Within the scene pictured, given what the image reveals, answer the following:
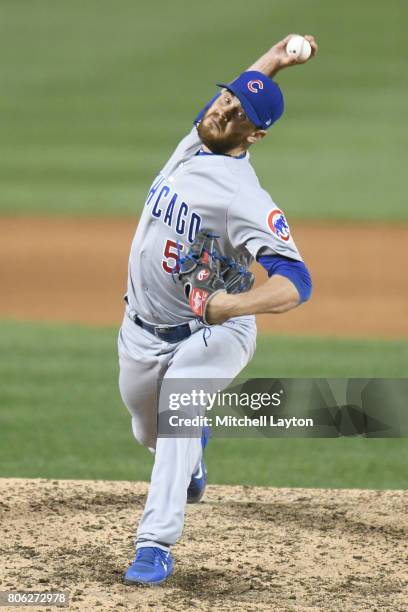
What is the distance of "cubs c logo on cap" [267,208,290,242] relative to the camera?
4676 mm

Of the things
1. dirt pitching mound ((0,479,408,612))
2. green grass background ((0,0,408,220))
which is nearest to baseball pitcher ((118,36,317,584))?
dirt pitching mound ((0,479,408,612))

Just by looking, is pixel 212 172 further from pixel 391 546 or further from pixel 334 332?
pixel 334 332

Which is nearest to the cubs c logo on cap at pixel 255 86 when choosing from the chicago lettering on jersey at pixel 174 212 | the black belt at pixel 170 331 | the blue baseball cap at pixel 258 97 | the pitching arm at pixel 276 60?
the blue baseball cap at pixel 258 97

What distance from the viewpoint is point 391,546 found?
5.52m

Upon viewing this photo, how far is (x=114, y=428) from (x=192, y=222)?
3.74 m

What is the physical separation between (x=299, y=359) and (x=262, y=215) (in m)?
5.44

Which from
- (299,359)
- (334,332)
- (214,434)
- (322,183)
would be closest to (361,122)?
(322,183)

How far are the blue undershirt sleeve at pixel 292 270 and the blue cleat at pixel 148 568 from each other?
1211mm

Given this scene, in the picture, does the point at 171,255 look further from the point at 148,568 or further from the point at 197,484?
the point at 197,484

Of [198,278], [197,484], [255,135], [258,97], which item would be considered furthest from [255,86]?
[197,484]

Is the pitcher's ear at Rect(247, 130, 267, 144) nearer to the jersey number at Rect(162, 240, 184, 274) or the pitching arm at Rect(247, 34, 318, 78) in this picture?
the jersey number at Rect(162, 240, 184, 274)

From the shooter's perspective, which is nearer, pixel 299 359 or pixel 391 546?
pixel 391 546

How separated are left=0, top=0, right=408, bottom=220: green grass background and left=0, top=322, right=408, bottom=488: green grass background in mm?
6722

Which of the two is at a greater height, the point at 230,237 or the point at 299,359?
the point at 299,359
